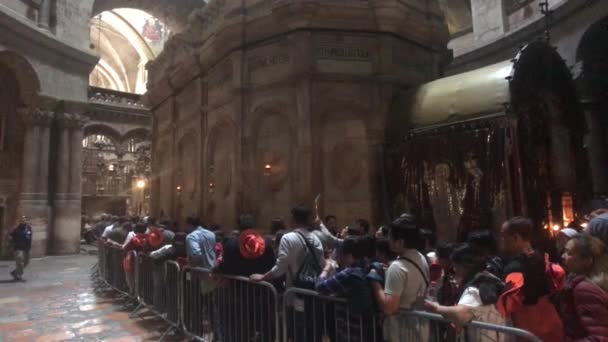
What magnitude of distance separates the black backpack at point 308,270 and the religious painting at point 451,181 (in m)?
4.41

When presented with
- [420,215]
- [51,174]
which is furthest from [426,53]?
[51,174]

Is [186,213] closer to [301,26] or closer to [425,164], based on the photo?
[301,26]

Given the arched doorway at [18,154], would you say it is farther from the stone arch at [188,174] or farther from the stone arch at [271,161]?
the stone arch at [271,161]

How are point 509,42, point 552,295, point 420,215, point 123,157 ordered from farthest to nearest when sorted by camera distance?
point 123,157
point 509,42
point 420,215
point 552,295

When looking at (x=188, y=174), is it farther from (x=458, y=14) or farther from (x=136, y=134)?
(x=136, y=134)

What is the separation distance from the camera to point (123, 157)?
111 feet

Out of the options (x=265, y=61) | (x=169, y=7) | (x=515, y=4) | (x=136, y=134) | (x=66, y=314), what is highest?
(x=169, y=7)

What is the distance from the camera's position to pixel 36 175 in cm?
1814

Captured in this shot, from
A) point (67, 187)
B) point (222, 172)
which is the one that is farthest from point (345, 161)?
point (67, 187)

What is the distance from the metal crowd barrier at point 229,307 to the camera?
479cm

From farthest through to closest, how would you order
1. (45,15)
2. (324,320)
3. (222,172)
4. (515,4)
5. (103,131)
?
1. (103,131)
2. (45,15)
3. (515,4)
4. (222,172)
5. (324,320)

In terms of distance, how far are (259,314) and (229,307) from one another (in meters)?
0.54

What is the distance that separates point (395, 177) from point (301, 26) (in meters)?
3.93

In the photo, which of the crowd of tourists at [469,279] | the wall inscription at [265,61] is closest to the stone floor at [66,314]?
the crowd of tourists at [469,279]
